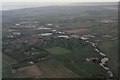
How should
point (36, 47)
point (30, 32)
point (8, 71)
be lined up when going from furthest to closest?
1. point (30, 32)
2. point (36, 47)
3. point (8, 71)

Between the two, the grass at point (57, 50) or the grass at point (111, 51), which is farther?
the grass at point (57, 50)

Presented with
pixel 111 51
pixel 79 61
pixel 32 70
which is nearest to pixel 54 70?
pixel 32 70

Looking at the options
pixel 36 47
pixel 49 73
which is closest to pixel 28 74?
pixel 49 73

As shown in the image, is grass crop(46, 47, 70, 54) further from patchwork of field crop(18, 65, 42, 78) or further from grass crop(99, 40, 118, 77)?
patchwork of field crop(18, 65, 42, 78)

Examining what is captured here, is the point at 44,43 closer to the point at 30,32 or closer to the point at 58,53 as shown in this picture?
the point at 58,53

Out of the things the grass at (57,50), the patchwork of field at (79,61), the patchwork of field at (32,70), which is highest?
the grass at (57,50)

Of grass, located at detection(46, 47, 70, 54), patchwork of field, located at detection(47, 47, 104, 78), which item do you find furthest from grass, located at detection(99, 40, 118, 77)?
grass, located at detection(46, 47, 70, 54)

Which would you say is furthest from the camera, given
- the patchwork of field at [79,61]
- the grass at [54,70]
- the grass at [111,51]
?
the grass at [111,51]

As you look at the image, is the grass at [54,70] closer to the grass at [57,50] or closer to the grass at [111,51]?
the grass at [57,50]

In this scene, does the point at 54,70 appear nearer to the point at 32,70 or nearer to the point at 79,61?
the point at 32,70

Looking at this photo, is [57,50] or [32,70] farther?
[57,50]

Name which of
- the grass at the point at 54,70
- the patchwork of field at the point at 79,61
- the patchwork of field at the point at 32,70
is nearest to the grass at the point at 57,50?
the patchwork of field at the point at 79,61
